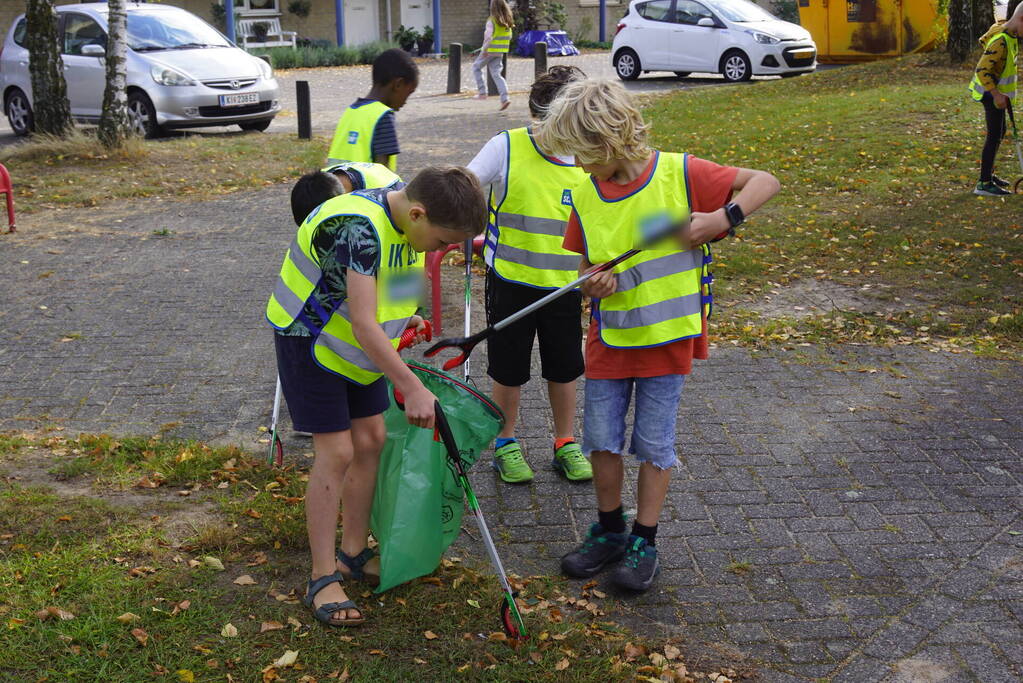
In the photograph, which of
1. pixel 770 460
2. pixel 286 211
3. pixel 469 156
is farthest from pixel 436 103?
pixel 770 460

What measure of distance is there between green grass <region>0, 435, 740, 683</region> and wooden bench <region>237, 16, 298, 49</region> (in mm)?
29531

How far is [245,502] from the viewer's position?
446 cm

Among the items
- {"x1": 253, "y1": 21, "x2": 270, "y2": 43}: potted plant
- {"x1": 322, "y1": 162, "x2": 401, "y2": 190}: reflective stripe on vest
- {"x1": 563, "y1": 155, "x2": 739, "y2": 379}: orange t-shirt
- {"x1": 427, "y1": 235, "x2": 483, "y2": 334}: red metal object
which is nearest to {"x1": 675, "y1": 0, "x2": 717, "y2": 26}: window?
{"x1": 427, "y1": 235, "x2": 483, "y2": 334}: red metal object

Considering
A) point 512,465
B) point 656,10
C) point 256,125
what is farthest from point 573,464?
point 656,10

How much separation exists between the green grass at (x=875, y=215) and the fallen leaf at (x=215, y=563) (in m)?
4.06

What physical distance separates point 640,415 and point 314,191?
1.66 metres

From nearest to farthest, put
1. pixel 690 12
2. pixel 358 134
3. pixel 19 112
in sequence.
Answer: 1. pixel 358 134
2. pixel 19 112
3. pixel 690 12

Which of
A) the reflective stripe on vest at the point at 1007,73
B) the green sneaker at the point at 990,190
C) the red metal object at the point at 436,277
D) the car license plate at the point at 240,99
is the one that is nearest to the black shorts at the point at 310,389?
the red metal object at the point at 436,277

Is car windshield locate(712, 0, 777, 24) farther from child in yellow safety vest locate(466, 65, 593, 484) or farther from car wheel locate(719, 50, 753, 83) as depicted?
child in yellow safety vest locate(466, 65, 593, 484)

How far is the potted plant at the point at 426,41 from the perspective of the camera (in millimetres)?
33062

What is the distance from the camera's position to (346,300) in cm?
337

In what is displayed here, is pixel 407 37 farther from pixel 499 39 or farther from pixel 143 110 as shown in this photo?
pixel 143 110

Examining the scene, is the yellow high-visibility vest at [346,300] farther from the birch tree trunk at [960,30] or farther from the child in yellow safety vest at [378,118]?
the birch tree trunk at [960,30]

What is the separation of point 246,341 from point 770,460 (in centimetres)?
348
